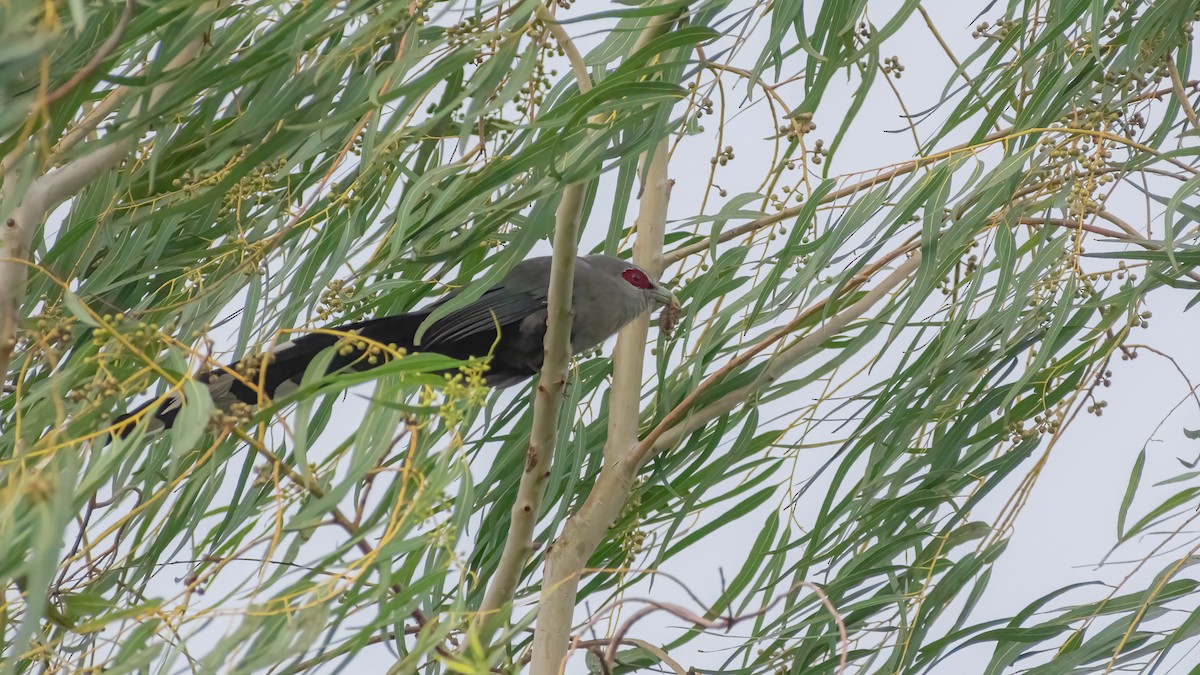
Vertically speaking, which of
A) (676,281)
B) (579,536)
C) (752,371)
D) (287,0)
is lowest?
(579,536)

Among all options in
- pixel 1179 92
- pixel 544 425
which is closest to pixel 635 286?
pixel 544 425

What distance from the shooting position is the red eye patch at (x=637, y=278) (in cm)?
324

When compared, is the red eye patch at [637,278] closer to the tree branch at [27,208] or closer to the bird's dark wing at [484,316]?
the bird's dark wing at [484,316]

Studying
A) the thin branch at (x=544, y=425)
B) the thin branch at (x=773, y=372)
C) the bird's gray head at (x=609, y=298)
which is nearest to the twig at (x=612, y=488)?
the thin branch at (x=773, y=372)

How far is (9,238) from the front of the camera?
183 centimetres

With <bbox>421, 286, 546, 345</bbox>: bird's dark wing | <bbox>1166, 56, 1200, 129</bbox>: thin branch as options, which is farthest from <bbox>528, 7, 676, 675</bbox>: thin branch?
<bbox>1166, 56, 1200, 129</bbox>: thin branch

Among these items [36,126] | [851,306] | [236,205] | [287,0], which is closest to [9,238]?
[36,126]

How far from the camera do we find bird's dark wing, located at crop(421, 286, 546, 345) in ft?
10.8

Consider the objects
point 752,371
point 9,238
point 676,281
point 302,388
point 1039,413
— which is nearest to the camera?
point 302,388

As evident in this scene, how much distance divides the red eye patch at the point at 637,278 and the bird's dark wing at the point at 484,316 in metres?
0.29

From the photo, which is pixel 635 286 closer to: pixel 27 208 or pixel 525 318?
pixel 525 318

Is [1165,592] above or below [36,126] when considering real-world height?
below

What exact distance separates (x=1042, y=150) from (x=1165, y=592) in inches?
34.5

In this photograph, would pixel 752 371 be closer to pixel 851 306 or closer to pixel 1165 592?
pixel 851 306
